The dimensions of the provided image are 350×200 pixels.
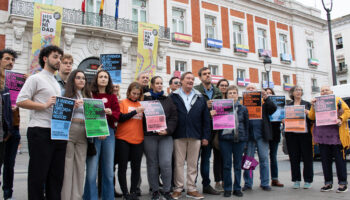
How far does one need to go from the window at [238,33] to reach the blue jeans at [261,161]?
66.1 ft

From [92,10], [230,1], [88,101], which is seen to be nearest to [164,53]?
[92,10]

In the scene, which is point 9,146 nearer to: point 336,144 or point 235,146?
point 235,146

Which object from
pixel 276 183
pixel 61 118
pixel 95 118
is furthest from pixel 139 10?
pixel 61 118

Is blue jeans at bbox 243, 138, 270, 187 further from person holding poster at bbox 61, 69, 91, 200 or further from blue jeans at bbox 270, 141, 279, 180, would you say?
person holding poster at bbox 61, 69, 91, 200

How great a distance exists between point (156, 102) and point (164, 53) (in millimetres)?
15686

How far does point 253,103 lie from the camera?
5848mm

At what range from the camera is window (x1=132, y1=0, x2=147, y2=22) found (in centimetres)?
2025

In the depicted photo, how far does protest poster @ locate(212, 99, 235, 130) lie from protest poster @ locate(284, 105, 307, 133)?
1.47 m

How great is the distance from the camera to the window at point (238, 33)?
82.5 ft

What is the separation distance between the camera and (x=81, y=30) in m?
17.6

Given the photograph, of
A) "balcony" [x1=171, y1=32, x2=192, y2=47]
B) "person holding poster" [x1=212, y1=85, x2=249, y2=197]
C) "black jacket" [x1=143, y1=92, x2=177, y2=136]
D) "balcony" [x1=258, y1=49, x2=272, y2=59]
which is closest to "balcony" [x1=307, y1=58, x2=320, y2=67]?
"balcony" [x1=258, y1=49, x2=272, y2=59]

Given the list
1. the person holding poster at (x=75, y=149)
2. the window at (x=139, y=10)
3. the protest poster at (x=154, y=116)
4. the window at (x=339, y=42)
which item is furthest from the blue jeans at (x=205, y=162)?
the window at (x=339, y=42)

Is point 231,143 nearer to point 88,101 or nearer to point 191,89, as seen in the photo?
point 191,89

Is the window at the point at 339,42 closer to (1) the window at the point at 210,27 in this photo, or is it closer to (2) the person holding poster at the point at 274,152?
(1) the window at the point at 210,27
